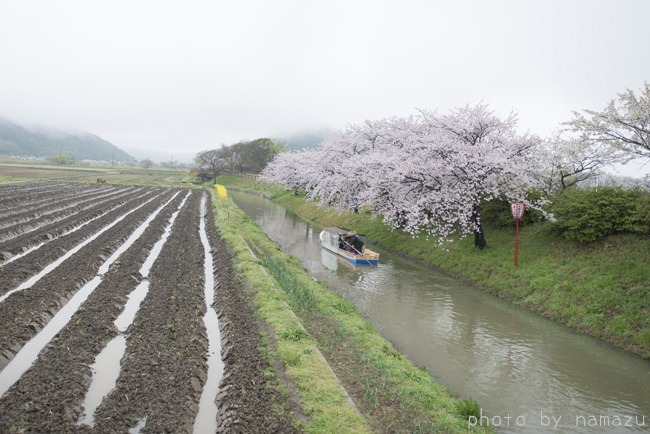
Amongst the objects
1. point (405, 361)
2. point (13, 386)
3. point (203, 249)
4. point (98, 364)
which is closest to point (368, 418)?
point (405, 361)

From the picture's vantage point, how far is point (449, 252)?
26.1 m

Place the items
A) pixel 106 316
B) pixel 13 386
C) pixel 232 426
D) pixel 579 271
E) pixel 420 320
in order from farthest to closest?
pixel 579 271 → pixel 420 320 → pixel 106 316 → pixel 13 386 → pixel 232 426

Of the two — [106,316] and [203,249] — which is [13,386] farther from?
[203,249]

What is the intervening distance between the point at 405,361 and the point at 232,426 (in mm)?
5998

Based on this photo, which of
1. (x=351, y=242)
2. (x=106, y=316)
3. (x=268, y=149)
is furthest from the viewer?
(x=268, y=149)

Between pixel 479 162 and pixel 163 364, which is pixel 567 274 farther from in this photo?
pixel 163 364

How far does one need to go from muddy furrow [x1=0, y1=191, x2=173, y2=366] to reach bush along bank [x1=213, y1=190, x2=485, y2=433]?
647 centimetres

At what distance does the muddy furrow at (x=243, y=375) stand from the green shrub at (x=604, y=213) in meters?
16.4

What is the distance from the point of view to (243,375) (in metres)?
9.64

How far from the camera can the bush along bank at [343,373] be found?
848 cm

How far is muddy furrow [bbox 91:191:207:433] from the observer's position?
7.89 meters

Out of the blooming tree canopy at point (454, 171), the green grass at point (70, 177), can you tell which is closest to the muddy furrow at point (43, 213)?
the blooming tree canopy at point (454, 171)

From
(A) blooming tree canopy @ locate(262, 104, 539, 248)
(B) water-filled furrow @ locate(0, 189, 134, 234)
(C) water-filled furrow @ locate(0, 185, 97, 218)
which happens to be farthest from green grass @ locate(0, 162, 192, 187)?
(A) blooming tree canopy @ locate(262, 104, 539, 248)

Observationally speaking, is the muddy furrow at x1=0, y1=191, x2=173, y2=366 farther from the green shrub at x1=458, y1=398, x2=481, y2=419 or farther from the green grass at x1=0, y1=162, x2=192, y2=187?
the green grass at x1=0, y1=162, x2=192, y2=187
